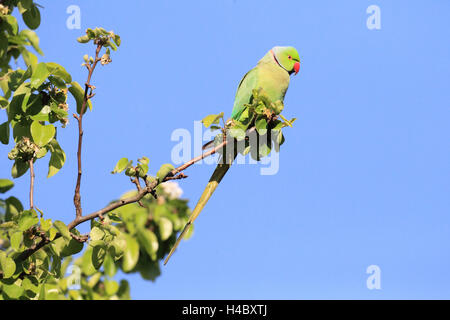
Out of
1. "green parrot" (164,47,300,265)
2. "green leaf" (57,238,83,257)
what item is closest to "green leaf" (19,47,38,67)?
"green leaf" (57,238,83,257)

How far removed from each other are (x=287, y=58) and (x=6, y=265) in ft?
10.5

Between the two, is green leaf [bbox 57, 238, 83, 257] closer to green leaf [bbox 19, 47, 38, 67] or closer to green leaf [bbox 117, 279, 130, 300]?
green leaf [bbox 117, 279, 130, 300]

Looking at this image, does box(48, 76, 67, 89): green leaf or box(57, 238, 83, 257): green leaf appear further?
box(48, 76, 67, 89): green leaf

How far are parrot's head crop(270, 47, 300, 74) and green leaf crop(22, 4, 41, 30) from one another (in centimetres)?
248

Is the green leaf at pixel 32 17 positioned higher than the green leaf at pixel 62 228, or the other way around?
the green leaf at pixel 32 17

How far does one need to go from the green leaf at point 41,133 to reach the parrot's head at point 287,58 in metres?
2.68

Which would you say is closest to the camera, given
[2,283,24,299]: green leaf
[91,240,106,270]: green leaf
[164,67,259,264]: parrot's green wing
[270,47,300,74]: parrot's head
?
[2,283,24,299]: green leaf

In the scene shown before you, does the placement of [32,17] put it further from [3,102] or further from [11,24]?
[3,102]

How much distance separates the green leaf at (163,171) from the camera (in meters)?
1.98

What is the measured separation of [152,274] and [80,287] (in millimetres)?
510

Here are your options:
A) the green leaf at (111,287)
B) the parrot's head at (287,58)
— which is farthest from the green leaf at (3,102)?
the parrot's head at (287,58)

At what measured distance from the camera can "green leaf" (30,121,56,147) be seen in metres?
1.98

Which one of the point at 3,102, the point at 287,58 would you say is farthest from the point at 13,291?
the point at 287,58

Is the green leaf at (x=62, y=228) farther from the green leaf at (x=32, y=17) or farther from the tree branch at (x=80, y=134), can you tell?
the green leaf at (x=32, y=17)
